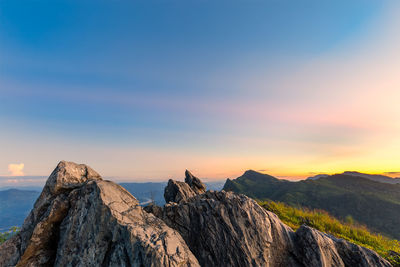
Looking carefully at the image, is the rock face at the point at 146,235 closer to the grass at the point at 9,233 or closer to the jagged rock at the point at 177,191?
the grass at the point at 9,233

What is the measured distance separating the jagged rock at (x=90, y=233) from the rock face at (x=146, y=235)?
35 millimetres

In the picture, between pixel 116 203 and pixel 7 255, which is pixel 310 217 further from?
pixel 7 255

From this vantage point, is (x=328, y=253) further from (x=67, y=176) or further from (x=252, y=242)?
(x=67, y=176)

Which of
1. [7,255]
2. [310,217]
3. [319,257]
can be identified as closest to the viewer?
[7,255]

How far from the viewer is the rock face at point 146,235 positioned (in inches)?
357

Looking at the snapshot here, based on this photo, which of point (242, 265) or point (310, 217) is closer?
point (242, 265)

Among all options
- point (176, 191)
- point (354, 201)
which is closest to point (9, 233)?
point (176, 191)

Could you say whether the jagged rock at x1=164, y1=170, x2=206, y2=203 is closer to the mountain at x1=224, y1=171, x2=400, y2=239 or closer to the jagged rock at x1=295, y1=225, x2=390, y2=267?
the jagged rock at x1=295, y1=225, x2=390, y2=267

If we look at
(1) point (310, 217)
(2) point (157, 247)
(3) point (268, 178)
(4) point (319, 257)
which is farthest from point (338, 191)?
(2) point (157, 247)

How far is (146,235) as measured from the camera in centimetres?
907

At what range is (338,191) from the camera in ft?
313

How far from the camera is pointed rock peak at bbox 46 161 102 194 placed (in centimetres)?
1159

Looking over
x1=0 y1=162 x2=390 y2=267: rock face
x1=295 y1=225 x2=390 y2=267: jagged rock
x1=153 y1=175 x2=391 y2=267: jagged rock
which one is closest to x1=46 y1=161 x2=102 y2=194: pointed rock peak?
x1=0 y1=162 x2=390 y2=267: rock face

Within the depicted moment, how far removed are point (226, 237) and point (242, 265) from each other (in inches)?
63.1
